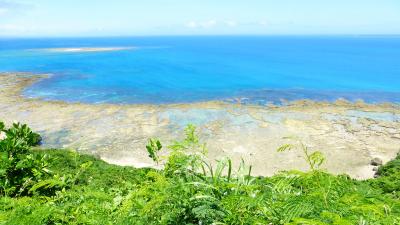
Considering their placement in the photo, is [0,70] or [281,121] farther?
[0,70]

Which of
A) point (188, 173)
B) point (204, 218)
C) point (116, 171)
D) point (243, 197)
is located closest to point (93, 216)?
point (188, 173)

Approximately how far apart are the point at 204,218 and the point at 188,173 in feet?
2.99

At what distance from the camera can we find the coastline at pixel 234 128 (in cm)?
2559

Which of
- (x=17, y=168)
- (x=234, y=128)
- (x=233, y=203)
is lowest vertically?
(x=234, y=128)

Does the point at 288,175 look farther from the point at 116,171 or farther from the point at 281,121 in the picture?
the point at 281,121

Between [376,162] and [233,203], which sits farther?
[376,162]

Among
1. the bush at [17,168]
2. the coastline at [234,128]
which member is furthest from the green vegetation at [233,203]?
the coastline at [234,128]

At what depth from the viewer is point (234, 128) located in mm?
31859

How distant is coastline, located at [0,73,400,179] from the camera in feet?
84.0

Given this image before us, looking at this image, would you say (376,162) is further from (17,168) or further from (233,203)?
(233,203)

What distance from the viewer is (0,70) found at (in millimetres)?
68375

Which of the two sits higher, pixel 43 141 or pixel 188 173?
pixel 188 173

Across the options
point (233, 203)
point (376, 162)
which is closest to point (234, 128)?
point (376, 162)

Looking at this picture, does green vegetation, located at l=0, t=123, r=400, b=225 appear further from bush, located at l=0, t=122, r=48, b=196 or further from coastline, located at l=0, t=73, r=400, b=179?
coastline, located at l=0, t=73, r=400, b=179
